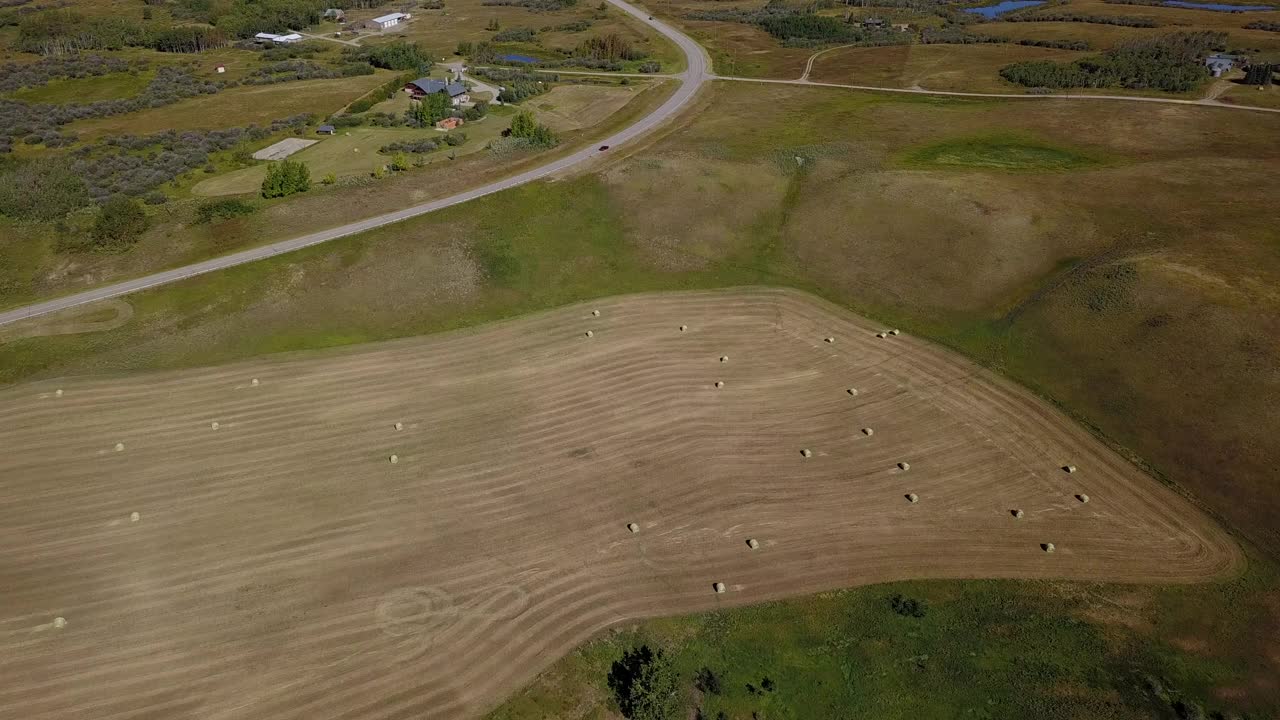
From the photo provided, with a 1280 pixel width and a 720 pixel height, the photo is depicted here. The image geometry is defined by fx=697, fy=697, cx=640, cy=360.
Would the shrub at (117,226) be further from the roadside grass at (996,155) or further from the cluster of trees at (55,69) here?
the cluster of trees at (55,69)

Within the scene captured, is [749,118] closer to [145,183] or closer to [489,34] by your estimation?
[145,183]

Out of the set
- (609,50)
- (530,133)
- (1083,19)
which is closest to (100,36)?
(609,50)

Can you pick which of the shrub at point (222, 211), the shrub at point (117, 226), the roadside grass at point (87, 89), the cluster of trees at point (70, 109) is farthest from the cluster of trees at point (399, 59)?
the shrub at point (117, 226)

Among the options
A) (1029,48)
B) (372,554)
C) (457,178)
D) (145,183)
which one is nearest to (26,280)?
(145,183)

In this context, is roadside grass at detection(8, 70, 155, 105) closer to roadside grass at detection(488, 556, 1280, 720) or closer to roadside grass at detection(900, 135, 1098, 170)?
roadside grass at detection(900, 135, 1098, 170)

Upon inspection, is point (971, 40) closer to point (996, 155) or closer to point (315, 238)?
point (996, 155)

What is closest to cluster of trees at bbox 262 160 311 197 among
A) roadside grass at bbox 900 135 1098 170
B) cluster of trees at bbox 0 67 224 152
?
cluster of trees at bbox 0 67 224 152

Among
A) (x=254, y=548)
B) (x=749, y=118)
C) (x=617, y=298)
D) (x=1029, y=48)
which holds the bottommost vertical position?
(x=254, y=548)
